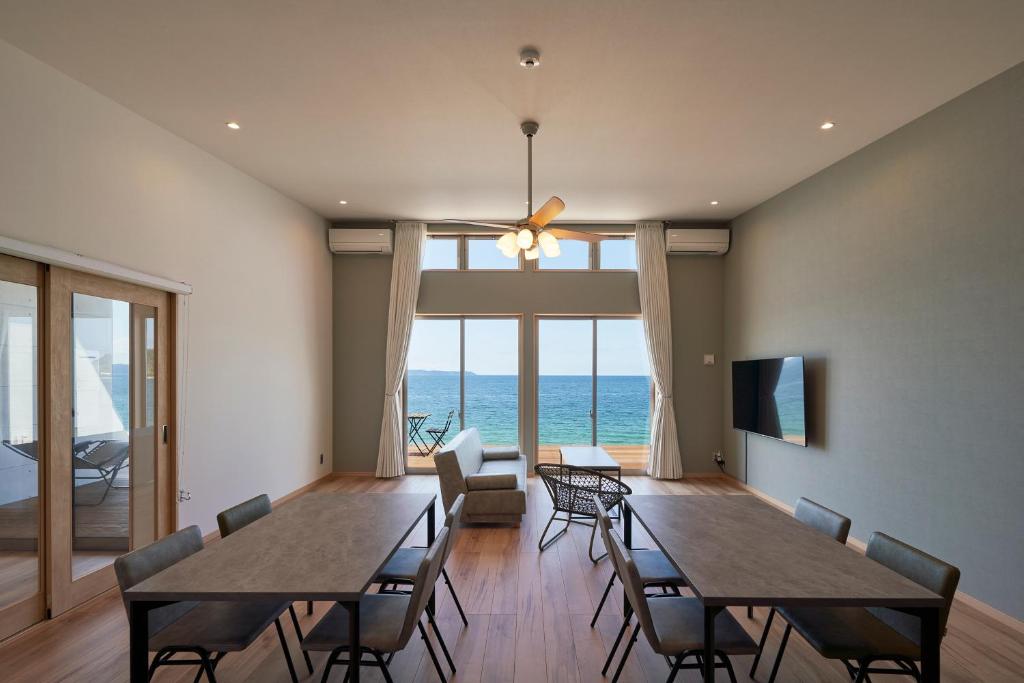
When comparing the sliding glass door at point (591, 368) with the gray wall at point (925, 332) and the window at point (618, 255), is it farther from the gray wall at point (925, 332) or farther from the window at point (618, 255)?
the gray wall at point (925, 332)

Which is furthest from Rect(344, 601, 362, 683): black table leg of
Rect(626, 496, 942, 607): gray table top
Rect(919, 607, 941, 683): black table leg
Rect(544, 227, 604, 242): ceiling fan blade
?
Rect(544, 227, 604, 242): ceiling fan blade

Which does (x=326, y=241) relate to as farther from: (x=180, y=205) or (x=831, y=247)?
(x=831, y=247)

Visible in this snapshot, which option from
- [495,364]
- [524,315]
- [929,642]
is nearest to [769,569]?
[929,642]

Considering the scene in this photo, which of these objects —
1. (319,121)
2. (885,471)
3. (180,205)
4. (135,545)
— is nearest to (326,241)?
(180,205)

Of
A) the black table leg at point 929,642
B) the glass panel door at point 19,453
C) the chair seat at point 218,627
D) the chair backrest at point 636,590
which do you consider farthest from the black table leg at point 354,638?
the glass panel door at point 19,453

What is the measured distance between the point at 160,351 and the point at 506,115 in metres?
3.14

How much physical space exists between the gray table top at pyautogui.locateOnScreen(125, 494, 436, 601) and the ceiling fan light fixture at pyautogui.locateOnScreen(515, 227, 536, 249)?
185cm

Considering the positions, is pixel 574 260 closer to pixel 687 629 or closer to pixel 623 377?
pixel 623 377

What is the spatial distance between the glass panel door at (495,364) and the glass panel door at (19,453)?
4.55m

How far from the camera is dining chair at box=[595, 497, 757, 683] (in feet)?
6.44

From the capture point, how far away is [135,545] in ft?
12.2

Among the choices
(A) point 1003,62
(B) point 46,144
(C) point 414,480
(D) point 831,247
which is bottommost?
(C) point 414,480

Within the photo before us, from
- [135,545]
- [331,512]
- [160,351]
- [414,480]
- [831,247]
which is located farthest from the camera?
[414,480]

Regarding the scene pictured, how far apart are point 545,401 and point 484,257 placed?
86.4 inches
